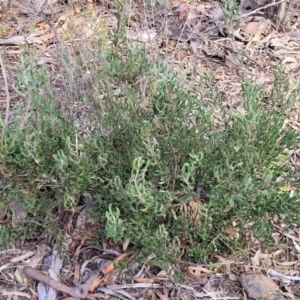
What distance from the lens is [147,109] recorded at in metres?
2.30

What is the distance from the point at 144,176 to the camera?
1952 millimetres

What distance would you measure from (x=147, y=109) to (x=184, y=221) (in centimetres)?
52

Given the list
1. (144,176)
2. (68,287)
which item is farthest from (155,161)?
(68,287)

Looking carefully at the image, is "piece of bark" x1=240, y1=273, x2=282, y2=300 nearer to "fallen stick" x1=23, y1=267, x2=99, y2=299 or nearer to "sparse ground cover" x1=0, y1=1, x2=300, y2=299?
"sparse ground cover" x1=0, y1=1, x2=300, y2=299

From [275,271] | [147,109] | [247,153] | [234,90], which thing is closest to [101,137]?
[147,109]

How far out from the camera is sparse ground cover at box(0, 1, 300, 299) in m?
1.95

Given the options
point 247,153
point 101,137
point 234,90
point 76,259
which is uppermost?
point 247,153

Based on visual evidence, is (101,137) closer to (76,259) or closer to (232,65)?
(76,259)

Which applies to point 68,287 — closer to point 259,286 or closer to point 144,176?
point 144,176

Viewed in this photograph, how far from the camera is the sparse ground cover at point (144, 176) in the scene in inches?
76.9

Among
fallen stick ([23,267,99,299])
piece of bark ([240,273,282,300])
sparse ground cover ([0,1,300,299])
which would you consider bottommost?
fallen stick ([23,267,99,299])

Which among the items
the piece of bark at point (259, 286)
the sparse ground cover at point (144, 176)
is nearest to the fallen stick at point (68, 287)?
the sparse ground cover at point (144, 176)

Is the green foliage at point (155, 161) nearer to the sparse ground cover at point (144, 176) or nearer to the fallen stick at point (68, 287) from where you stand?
the sparse ground cover at point (144, 176)

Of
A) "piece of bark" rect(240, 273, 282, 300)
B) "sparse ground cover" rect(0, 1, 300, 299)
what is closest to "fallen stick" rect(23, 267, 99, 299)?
"sparse ground cover" rect(0, 1, 300, 299)
